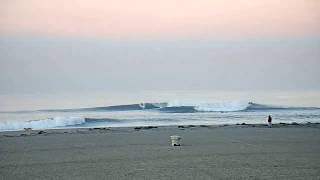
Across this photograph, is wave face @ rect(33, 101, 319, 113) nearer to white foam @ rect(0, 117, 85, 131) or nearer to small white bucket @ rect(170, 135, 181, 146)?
white foam @ rect(0, 117, 85, 131)

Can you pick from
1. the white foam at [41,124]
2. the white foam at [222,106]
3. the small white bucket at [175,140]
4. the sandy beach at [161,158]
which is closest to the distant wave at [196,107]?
the white foam at [222,106]

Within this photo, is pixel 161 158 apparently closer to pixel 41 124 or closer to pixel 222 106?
pixel 41 124

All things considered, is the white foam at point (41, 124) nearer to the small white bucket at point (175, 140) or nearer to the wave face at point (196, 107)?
the wave face at point (196, 107)

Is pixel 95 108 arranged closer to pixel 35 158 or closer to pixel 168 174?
pixel 35 158

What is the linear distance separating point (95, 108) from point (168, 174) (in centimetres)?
3758

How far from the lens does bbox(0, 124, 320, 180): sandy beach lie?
30.0 ft

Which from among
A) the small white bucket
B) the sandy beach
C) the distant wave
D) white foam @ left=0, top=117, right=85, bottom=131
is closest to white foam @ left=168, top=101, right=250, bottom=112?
the distant wave

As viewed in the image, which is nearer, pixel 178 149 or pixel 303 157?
pixel 303 157

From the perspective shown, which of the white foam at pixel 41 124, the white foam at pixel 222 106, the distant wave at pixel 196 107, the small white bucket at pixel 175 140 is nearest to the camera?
the small white bucket at pixel 175 140

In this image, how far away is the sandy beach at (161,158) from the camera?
9148mm

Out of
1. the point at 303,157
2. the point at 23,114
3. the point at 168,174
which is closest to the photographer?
the point at 168,174

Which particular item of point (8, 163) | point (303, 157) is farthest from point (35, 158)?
point (303, 157)

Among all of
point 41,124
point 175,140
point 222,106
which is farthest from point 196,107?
point 175,140

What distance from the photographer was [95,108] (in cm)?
4616
